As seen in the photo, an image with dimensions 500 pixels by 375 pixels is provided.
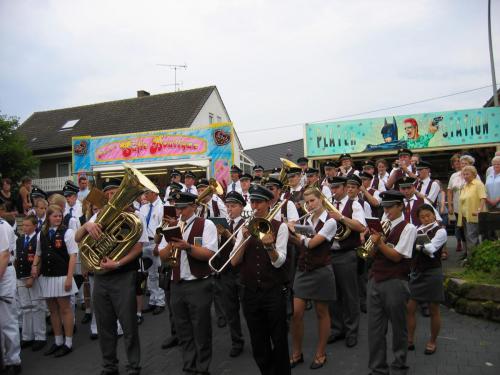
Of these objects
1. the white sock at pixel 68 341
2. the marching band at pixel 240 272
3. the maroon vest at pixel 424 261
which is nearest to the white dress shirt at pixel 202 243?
the marching band at pixel 240 272

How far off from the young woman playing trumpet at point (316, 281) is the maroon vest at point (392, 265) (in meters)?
0.69

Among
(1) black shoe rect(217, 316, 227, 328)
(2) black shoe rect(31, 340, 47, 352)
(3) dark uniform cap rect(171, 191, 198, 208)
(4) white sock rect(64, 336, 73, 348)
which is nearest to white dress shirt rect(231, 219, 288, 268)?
(3) dark uniform cap rect(171, 191, 198, 208)

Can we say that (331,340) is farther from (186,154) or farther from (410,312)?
(186,154)

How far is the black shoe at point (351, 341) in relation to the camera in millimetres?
5496

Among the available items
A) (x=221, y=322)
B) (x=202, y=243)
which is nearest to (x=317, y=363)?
(x=202, y=243)

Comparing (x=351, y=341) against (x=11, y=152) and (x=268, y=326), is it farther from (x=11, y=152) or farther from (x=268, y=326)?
(x=11, y=152)

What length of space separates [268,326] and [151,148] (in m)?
15.6

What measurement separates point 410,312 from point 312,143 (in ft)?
35.3

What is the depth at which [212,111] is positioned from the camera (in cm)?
2666

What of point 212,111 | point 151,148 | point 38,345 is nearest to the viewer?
point 38,345

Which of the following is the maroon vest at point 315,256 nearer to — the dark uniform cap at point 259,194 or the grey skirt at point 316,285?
the grey skirt at point 316,285

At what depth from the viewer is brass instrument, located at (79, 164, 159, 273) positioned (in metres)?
4.75

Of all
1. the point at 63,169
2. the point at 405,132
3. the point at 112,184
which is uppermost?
the point at 63,169

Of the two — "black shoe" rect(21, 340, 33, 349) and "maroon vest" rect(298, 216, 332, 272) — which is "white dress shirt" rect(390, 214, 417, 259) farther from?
"black shoe" rect(21, 340, 33, 349)
